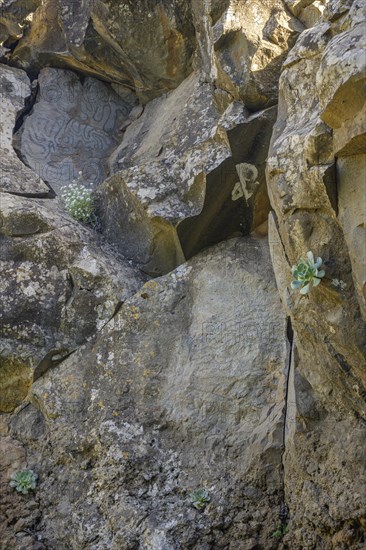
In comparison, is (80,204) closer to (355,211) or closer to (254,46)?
(254,46)

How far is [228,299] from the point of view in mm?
4605

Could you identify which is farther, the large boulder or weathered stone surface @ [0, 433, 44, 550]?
the large boulder

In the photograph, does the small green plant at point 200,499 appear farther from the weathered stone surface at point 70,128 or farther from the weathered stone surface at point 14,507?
the weathered stone surface at point 70,128

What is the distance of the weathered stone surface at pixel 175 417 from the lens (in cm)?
404

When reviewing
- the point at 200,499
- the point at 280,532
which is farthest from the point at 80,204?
the point at 280,532

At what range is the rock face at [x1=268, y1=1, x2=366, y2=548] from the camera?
3.18 meters

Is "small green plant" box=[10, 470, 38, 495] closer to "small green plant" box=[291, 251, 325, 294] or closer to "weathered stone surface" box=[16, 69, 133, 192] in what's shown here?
"small green plant" box=[291, 251, 325, 294]

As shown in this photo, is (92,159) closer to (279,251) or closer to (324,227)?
(279,251)

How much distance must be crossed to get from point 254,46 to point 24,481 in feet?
9.22

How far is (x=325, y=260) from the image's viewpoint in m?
3.36

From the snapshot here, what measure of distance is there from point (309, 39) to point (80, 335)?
2130 mm

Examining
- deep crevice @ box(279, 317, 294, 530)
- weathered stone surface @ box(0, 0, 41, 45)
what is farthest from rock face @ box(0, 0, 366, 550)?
weathered stone surface @ box(0, 0, 41, 45)

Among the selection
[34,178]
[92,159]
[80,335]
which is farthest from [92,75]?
[80,335]

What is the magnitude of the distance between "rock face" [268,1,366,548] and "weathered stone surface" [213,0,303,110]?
2.50 ft
